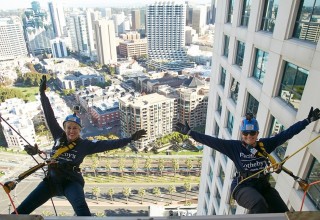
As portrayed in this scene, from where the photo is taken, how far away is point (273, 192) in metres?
4.41

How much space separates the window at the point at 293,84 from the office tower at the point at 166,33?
285 feet

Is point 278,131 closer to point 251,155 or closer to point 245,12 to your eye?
point 251,155

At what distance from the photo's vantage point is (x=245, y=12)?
8.66 meters

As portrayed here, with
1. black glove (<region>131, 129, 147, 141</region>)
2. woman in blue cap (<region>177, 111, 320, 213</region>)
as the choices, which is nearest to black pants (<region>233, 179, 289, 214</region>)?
woman in blue cap (<region>177, 111, 320, 213</region>)

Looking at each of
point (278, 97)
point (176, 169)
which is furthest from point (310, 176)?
point (176, 169)

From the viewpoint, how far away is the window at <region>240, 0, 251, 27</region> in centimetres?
838

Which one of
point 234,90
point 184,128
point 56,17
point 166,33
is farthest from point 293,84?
point 56,17

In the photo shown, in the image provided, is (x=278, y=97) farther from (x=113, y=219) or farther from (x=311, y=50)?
(x=113, y=219)

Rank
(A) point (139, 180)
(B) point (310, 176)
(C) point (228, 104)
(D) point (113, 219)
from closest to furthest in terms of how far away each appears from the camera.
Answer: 1. (D) point (113, 219)
2. (B) point (310, 176)
3. (C) point (228, 104)
4. (A) point (139, 180)

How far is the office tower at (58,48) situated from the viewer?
362ft

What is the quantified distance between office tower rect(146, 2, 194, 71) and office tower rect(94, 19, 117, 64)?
1574 cm

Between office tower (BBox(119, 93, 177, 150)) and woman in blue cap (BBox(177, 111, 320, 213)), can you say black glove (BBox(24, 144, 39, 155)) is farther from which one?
office tower (BBox(119, 93, 177, 150))

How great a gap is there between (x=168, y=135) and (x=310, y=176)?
4454 cm

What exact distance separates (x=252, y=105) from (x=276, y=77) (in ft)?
6.20
